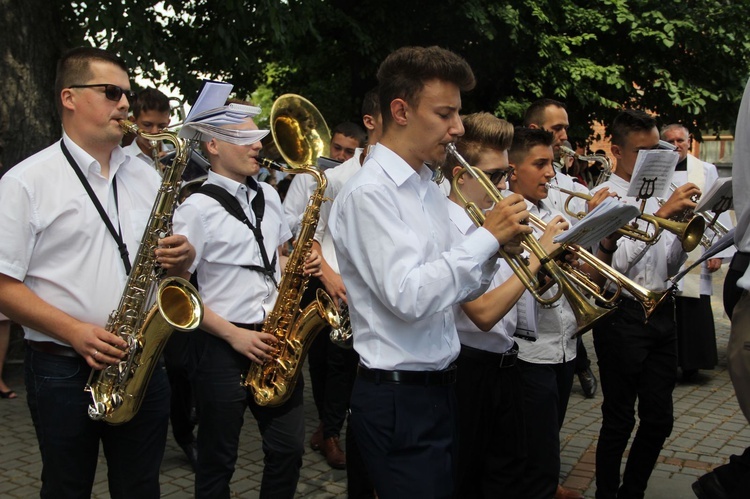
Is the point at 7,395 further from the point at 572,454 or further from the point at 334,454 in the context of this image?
the point at 572,454

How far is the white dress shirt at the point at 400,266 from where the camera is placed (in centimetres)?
274

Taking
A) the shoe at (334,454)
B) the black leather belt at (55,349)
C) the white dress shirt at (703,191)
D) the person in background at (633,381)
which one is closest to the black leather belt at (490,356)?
the person in background at (633,381)

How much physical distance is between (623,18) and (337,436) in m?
9.87

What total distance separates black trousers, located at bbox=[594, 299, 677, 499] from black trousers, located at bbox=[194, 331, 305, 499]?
1.81 metres

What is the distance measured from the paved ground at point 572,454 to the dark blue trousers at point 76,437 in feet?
5.30

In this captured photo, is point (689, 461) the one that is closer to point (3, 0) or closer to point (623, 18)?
point (3, 0)

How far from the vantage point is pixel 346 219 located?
2.92m

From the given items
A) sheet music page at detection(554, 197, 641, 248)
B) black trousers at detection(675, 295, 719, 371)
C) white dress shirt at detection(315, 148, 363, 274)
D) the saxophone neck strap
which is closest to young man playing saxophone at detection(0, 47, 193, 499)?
the saxophone neck strap

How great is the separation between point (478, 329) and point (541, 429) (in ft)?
2.13

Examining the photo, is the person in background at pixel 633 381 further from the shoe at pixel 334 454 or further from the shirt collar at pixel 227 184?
the shirt collar at pixel 227 184

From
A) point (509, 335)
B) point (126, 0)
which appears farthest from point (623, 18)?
point (509, 335)

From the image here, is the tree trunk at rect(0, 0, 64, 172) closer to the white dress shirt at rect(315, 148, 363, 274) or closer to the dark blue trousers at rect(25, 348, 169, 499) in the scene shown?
the white dress shirt at rect(315, 148, 363, 274)

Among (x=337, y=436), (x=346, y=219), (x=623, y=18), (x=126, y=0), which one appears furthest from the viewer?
(x=623, y=18)

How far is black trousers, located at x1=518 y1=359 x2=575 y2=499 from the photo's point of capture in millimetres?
3939
